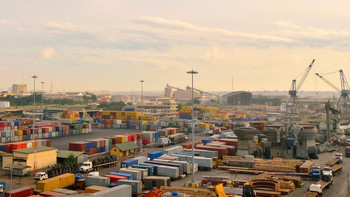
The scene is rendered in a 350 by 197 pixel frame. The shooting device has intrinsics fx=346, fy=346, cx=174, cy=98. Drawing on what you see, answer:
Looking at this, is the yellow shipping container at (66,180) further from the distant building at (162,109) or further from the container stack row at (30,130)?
the distant building at (162,109)

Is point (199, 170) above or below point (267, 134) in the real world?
below

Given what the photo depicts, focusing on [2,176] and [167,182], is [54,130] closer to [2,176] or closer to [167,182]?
[2,176]

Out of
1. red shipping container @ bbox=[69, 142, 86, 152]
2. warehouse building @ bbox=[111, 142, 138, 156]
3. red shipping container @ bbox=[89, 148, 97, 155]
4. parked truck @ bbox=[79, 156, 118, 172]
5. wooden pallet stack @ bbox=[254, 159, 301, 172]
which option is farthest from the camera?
red shipping container @ bbox=[89, 148, 97, 155]

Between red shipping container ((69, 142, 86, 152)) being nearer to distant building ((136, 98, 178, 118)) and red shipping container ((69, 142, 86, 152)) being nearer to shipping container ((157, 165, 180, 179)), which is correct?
shipping container ((157, 165, 180, 179))

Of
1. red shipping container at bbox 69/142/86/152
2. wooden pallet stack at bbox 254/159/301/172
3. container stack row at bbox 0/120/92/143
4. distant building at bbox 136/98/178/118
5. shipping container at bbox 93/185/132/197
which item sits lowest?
wooden pallet stack at bbox 254/159/301/172

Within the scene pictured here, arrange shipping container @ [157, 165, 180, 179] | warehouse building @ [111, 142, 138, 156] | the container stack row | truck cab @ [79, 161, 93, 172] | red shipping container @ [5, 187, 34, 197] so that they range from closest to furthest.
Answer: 1. red shipping container @ [5, 187, 34, 197]
2. shipping container @ [157, 165, 180, 179]
3. truck cab @ [79, 161, 93, 172]
4. warehouse building @ [111, 142, 138, 156]
5. the container stack row

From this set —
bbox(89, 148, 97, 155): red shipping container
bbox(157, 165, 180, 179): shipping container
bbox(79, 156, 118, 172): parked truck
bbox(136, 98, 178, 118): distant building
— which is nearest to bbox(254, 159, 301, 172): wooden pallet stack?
bbox(157, 165, 180, 179): shipping container

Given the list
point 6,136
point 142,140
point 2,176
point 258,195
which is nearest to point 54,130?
point 6,136

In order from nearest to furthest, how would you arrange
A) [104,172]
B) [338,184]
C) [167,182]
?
[167,182], [338,184], [104,172]

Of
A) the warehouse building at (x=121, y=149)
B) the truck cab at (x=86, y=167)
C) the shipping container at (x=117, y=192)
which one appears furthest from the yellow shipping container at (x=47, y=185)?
the warehouse building at (x=121, y=149)
